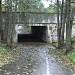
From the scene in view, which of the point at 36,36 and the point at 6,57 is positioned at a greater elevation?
the point at 6,57

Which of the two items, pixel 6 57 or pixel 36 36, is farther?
pixel 36 36

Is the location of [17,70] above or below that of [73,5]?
below

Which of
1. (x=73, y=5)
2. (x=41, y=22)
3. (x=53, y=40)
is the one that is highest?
(x=73, y=5)

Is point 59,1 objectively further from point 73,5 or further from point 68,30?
point 68,30

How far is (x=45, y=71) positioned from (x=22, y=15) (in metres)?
27.4

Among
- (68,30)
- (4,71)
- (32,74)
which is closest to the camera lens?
(32,74)

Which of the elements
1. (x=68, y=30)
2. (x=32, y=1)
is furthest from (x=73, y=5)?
(x=32, y=1)

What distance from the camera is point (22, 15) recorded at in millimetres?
41375

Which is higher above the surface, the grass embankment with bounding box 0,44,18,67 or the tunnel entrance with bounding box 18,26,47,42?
the grass embankment with bounding box 0,44,18,67

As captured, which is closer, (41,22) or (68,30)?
(68,30)

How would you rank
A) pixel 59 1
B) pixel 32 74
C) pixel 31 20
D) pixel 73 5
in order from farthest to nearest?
pixel 31 20
pixel 59 1
pixel 73 5
pixel 32 74

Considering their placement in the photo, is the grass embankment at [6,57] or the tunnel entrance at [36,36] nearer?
the grass embankment at [6,57]

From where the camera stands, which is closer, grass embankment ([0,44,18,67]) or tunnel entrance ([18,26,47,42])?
grass embankment ([0,44,18,67])

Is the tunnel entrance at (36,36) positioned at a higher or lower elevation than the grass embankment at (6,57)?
lower
